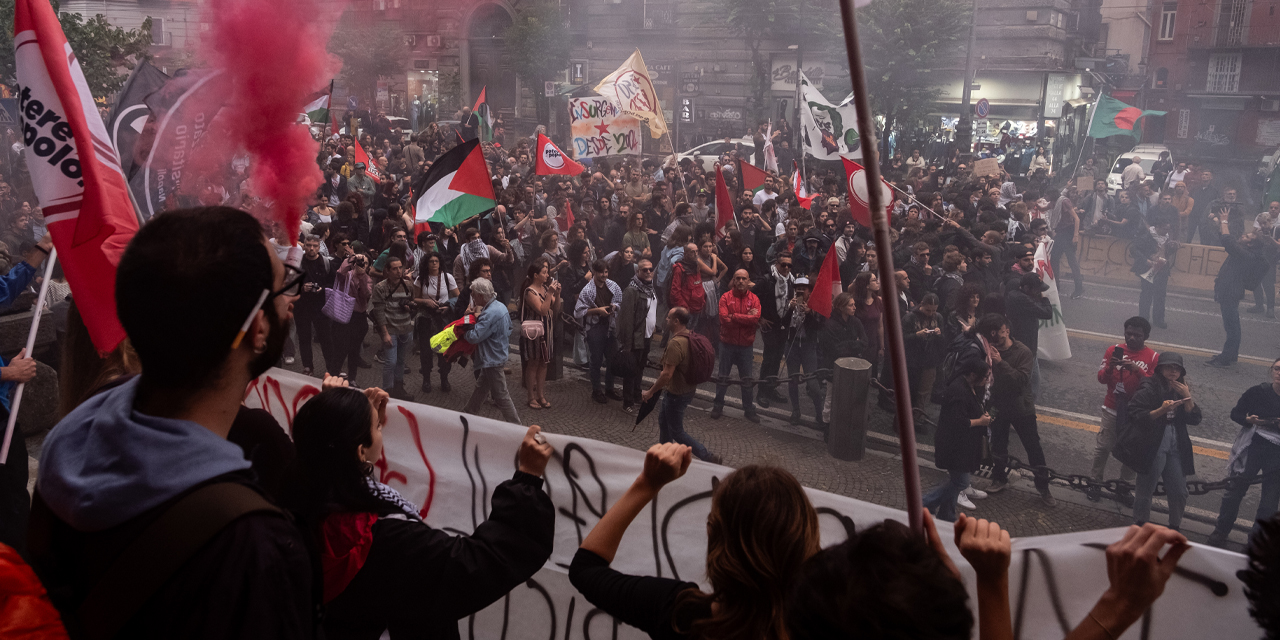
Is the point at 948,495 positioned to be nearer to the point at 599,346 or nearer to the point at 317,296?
the point at 599,346

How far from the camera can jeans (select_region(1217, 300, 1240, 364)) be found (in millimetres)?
10133

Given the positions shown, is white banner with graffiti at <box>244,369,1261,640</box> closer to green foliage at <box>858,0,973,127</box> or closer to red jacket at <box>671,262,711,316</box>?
red jacket at <box>671,262,711,316</box>

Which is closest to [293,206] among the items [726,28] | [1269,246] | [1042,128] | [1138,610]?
[1138,610]

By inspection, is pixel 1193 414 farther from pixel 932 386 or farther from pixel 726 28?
pixel 726 28

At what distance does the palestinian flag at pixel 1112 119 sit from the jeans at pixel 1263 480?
11.5 metres

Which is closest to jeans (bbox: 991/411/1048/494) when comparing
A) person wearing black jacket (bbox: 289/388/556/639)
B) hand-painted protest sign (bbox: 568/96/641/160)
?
person wearing black jacket (bbox: 289/388/556/639)

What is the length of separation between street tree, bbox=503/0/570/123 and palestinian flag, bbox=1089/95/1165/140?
22.1m

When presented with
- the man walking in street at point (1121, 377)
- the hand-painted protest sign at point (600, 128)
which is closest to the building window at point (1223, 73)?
the hand-painted protest sign at point (600, 128)

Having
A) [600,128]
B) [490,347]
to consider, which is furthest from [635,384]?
[600,128]

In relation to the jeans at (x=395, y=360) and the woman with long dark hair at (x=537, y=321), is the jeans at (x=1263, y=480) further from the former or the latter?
the jeans at (x=395, y=360)

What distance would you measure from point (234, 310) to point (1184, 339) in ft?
42.2

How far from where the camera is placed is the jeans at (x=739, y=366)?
8.21 meters

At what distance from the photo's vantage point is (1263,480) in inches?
220

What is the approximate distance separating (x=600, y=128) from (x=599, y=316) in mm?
6355
